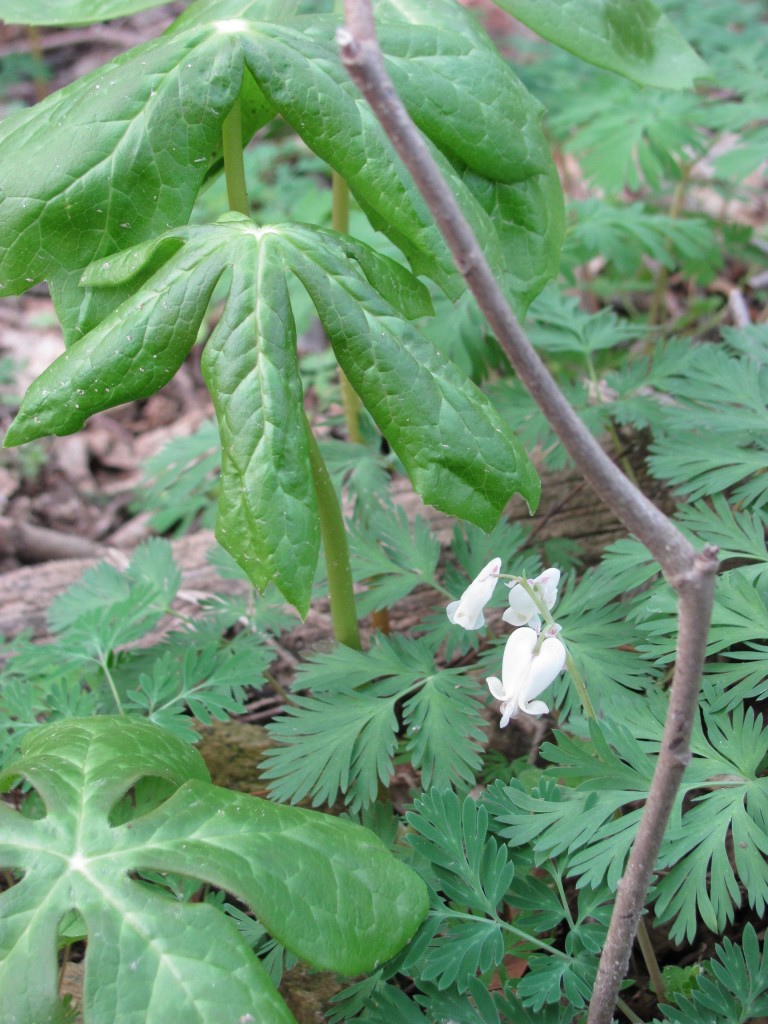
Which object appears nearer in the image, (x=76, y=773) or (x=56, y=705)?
(x=76, y=773)

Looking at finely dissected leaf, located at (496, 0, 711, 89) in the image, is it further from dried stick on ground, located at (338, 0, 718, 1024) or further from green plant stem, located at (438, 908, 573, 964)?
green plant stem, located at (438, 908, 573, 964)

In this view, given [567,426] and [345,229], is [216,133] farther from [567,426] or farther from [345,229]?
[567,426]

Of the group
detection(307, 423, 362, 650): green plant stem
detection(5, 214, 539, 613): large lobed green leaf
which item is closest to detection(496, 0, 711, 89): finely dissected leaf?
detection(5, 214, 539, 613): large lobed green leaf

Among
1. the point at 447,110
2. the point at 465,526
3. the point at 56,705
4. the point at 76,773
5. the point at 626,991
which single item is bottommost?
the point at 626,991

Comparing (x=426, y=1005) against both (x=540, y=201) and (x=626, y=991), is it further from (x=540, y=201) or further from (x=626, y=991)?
(x=540, y=201)

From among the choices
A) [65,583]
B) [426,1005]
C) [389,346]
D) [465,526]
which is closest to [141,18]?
[65,583]
